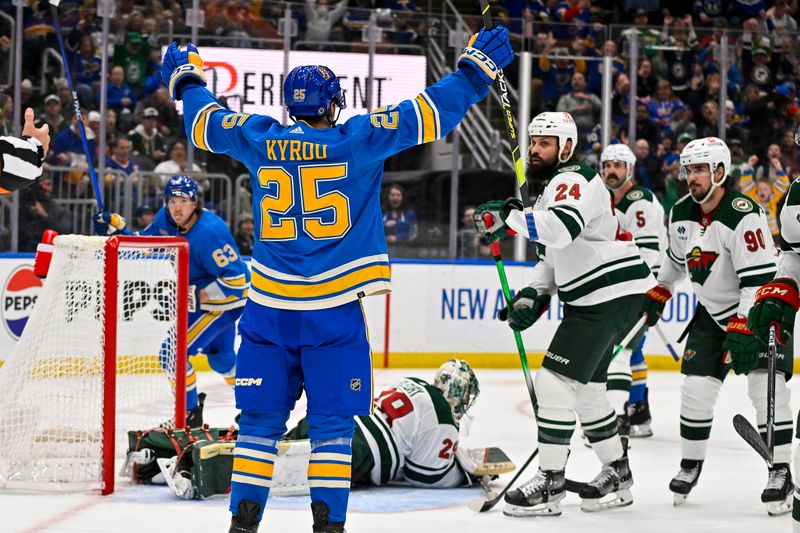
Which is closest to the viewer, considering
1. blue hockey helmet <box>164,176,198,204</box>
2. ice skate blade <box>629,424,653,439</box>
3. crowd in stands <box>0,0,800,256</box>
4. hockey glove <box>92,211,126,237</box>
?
hockey glove <box>92,211,126,237</box>

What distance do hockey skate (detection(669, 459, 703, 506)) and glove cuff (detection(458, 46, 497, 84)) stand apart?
5.89ft

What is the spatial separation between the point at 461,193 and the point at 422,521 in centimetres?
482

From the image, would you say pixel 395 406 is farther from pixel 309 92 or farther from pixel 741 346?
pixel 309 92

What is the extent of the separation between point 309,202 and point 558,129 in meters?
1.28

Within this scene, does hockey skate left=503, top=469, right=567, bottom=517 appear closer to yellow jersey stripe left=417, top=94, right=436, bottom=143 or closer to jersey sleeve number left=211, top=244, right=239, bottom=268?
yellow jersey stripe left=417, top=94, right=436, bottom=143

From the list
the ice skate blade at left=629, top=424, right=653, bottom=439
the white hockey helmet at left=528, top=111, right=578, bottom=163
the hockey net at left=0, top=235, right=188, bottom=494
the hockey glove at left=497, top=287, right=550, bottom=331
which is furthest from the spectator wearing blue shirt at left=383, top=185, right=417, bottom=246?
the white hockey helmet at left=528, top=111, right=578, bottom=163

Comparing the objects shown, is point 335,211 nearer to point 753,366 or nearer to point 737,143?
point 753,366

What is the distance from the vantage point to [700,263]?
4172 millimetres

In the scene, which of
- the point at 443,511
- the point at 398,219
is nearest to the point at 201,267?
the point at 443,511

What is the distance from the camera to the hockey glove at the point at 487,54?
10.2ft

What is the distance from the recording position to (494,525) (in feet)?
12.5

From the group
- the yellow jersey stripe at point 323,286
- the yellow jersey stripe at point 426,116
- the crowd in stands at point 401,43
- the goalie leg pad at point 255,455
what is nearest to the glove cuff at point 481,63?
the yellow jersey stripe at point 426,116

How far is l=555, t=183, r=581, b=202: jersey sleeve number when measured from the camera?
3.83 metres

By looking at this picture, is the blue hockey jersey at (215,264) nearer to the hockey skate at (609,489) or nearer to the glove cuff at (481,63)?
the hockey skate at (609,489)
